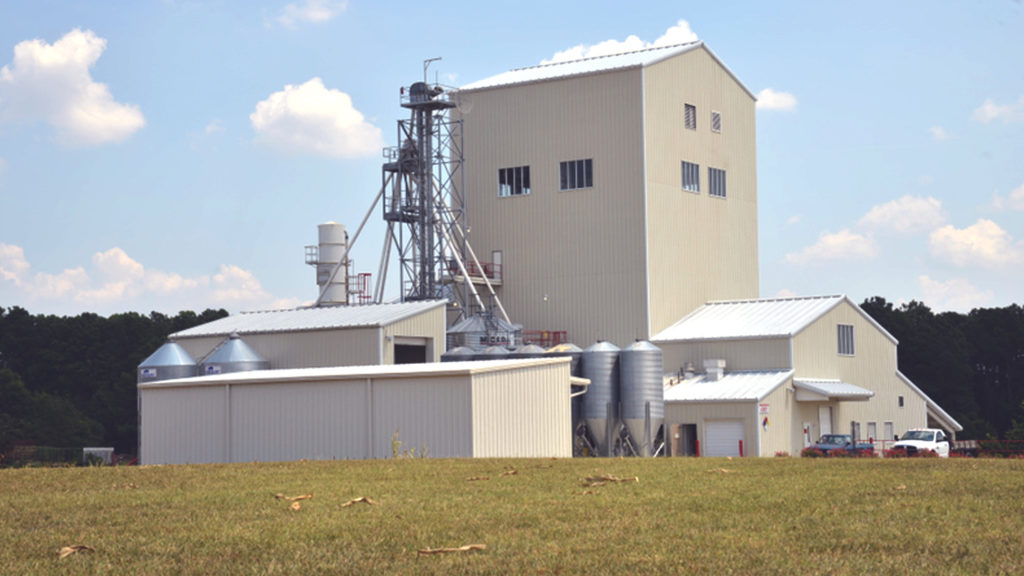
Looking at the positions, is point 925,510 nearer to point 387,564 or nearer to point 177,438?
point 387,564

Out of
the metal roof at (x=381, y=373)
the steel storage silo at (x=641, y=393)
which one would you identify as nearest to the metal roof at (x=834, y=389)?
the steel storage silo at (x=641, y=393)

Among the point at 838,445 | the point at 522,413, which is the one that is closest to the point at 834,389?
the point at 838,445

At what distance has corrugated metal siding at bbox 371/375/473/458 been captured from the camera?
97.2 ft

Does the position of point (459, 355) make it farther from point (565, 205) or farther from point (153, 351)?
point (153, 351)

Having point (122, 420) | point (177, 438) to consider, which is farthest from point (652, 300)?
point (122, 420)

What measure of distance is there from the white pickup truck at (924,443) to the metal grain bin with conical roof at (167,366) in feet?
90.0

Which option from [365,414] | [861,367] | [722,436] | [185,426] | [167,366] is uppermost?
[167,366]

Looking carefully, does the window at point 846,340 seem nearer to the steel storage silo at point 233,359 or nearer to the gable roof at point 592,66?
the gable roof at point 592,66

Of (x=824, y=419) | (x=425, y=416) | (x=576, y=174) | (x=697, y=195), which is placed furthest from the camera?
(x=697, y=195)

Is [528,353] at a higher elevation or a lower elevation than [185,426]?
higher

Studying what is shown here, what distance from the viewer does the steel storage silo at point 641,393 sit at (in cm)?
4516

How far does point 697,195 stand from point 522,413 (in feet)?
92.9

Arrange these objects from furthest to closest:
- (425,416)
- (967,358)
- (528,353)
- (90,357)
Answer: (90,357)
(967,358)
(528,353)
(425,416)

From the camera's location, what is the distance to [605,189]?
181 feet
